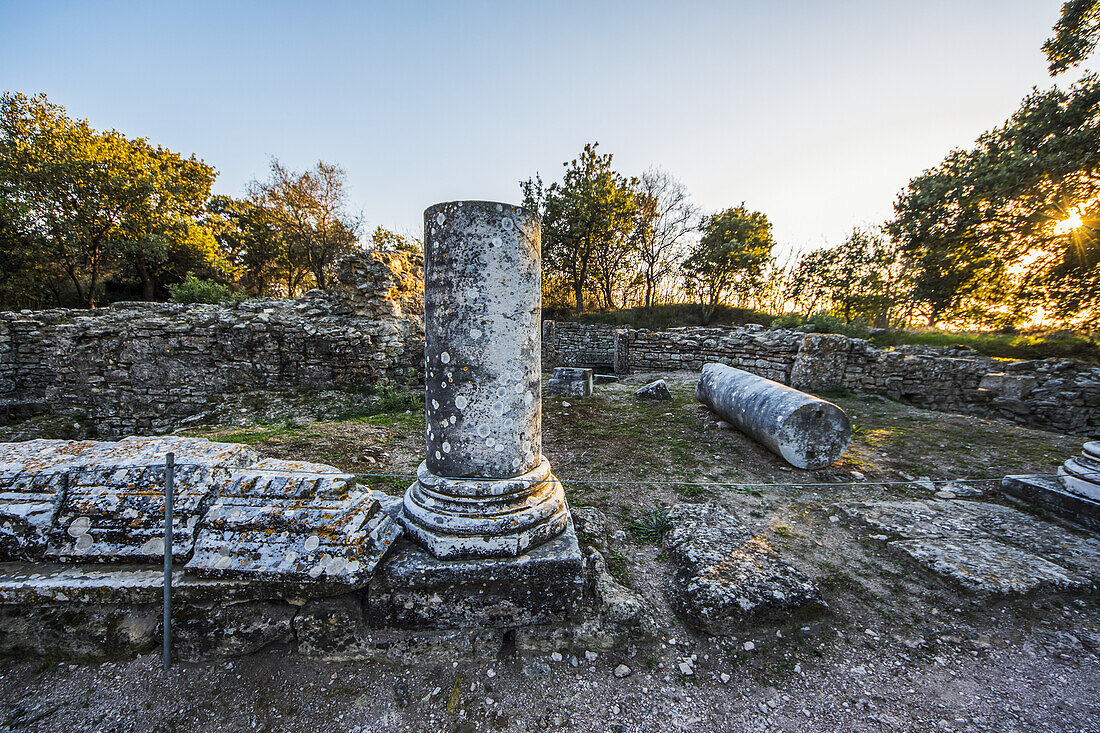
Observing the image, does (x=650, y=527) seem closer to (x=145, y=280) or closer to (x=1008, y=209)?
(x=1008, y=209)

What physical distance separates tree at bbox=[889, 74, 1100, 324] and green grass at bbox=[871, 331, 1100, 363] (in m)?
0.80

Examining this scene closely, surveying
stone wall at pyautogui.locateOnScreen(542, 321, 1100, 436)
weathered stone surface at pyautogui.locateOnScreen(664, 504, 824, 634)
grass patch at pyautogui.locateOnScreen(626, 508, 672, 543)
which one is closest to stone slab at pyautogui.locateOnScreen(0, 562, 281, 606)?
weathered stone surface at pyautogui.locateOnScreen(664, 504, 824, 634)

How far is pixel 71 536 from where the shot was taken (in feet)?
6.32

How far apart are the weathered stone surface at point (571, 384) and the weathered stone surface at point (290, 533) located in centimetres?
629

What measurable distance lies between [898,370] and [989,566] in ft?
26.5

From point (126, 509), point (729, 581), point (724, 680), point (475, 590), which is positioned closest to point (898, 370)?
point (729, 581)

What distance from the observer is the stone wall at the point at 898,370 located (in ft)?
23.3

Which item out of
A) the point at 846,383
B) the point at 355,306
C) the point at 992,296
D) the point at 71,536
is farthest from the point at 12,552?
the point at 992,296

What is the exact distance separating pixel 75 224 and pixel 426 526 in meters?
20.3

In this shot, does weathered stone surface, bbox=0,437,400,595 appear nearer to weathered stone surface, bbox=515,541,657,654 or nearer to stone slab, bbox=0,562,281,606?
stone slab, bbox=0,562,281,606

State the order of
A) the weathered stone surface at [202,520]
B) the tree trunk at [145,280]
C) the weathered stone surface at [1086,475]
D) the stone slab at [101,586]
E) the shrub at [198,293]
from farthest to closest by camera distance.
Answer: the tree trunk at [145,280]
the shrub at [198,293]
the weathered stone surface at [1086,475]
the weathered stone surface at [202,520]
the stone slab at [101,586]

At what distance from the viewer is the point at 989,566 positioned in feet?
8.49

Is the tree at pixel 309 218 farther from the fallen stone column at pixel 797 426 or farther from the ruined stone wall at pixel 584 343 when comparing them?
the fallen stone column at pixel 797 426

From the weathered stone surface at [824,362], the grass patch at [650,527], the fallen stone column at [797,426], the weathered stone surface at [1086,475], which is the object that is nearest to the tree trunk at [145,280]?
the grass patch at [650,527]
